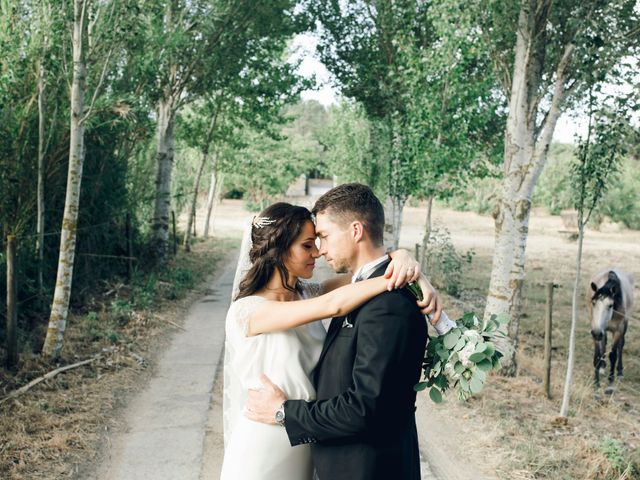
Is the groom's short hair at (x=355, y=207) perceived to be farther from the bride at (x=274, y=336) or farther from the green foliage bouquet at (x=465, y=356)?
the green foliage bouquet at (x=465, y=356)

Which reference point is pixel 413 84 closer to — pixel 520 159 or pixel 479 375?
pixel 520 159

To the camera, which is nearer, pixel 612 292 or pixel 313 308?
pixel 313 308

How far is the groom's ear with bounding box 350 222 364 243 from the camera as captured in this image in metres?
2.67

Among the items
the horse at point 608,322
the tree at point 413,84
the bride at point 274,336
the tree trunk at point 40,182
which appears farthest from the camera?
the tree at point 413,84

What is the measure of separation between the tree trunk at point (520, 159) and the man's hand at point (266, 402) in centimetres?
637

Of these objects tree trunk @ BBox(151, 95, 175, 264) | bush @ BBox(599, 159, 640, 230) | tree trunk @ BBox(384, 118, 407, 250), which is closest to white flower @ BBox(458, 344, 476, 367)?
tree trunk @ BBox(384, 118, 407, 250)

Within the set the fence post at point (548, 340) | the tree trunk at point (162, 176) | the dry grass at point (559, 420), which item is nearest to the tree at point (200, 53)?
the tree trunk at point (162, 176)

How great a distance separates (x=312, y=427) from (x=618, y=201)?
45.9 meters

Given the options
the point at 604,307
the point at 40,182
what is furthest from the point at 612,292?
the point at 40,182

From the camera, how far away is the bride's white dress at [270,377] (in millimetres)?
2846

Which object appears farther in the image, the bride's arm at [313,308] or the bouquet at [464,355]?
the bouquet at [464,355]

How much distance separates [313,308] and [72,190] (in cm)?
624

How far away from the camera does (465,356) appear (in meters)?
2.67

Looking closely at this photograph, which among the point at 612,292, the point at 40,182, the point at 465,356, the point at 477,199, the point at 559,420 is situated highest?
the point at 477,199
